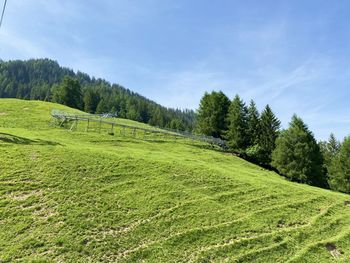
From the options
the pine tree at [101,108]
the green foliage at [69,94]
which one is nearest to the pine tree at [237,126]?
the pine tree at [101,108]

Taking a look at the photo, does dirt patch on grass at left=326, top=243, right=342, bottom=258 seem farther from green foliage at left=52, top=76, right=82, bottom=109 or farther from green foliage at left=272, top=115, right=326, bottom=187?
green foliage at left=52, top=76, right=82, bottom=109

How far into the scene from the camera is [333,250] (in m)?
19.5

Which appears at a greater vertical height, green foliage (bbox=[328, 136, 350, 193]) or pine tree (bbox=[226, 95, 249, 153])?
pine tree (bbox=[226, 95, 249, 153])

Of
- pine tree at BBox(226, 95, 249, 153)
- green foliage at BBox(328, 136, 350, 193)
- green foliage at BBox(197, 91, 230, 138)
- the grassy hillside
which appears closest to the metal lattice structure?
pine tree at BBox(226, 95, 249, 153)

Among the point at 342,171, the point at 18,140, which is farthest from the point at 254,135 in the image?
the point at 18,140

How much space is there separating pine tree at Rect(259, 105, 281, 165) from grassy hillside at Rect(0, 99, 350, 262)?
1220 inches

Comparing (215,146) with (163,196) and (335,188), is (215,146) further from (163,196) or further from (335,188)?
(163,196)

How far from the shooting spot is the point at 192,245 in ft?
59.6

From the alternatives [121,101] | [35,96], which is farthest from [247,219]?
[35,96]

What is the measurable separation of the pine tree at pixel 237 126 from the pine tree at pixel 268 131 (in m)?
3.64

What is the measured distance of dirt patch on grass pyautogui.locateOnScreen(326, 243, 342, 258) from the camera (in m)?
19.0

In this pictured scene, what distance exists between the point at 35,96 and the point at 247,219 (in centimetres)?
16324

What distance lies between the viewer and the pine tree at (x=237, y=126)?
2399 inches

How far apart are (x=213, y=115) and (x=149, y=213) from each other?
168ft
